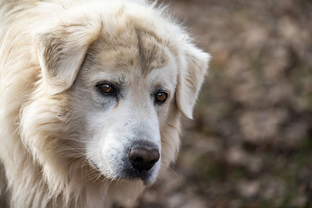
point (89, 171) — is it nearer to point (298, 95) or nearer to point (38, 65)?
point (38, 65)

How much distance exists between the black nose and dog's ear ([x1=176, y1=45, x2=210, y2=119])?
2.55 feet

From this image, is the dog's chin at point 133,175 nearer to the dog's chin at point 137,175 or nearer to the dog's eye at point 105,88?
the dog's chin at point 137,175

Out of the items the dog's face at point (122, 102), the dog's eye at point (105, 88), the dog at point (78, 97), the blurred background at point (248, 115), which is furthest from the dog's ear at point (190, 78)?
the blurred background at point (248, 115)

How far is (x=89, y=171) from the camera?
174 inches

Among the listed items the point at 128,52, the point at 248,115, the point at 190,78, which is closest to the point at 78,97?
the point at 128,52

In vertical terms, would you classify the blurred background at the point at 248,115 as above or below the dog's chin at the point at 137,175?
below

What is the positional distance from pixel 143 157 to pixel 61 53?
99cm

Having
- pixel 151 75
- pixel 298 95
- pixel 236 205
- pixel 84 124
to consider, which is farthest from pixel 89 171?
pixel 298 95

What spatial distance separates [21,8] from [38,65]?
0.55 metres

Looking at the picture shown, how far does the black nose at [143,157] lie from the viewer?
3.87 m

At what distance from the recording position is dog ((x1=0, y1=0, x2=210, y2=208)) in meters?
4.01

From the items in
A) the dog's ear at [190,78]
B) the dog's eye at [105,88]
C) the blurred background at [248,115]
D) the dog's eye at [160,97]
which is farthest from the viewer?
the blurred background at [248,115]

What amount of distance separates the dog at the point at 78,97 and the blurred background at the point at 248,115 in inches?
59.3

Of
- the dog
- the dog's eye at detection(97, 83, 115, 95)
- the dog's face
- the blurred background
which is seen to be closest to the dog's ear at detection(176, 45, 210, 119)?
the dog
